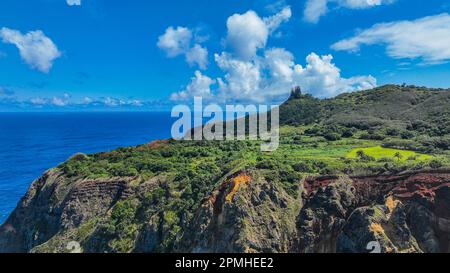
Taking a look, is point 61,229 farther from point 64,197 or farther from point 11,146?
point 11,146

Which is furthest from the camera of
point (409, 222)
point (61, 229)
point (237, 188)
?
point (61, 229)

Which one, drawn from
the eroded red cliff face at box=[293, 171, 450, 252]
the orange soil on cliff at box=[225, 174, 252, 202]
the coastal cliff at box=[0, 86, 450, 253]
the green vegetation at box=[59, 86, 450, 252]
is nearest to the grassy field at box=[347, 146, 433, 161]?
the green vegetation at box=[59, 86, 450, 252]

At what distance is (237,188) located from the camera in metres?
31.2

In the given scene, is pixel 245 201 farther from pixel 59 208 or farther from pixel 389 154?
pixel 59 208

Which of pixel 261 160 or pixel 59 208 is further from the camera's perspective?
pixel 261 160

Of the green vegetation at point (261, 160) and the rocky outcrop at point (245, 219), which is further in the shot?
the green vegetation at point (261, 160)

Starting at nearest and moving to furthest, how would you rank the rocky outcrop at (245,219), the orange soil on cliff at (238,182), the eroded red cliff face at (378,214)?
1. the eroded red cliff face at (378,214)
2. the rocky outcrop at (245,219)
3. the orange soil on cliff at (238,182)

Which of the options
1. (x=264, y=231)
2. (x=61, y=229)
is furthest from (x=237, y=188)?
(x=61, y=229)

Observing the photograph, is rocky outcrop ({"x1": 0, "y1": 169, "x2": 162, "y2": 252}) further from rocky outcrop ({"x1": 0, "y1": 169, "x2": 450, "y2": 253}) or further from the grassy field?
the grassy field

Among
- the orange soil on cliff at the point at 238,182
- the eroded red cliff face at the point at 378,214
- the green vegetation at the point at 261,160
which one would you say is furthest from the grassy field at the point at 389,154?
the orange soil on cliff at the point at 238,182

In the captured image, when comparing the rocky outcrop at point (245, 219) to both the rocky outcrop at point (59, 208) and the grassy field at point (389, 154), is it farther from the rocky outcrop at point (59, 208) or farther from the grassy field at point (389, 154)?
the grassy field at point (389, 154)

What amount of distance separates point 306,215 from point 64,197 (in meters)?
24.4

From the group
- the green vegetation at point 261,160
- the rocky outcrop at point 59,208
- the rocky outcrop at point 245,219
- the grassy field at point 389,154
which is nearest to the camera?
the rocky outcrop at point 245,219

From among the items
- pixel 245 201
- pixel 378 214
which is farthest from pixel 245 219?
pixel 378 214
